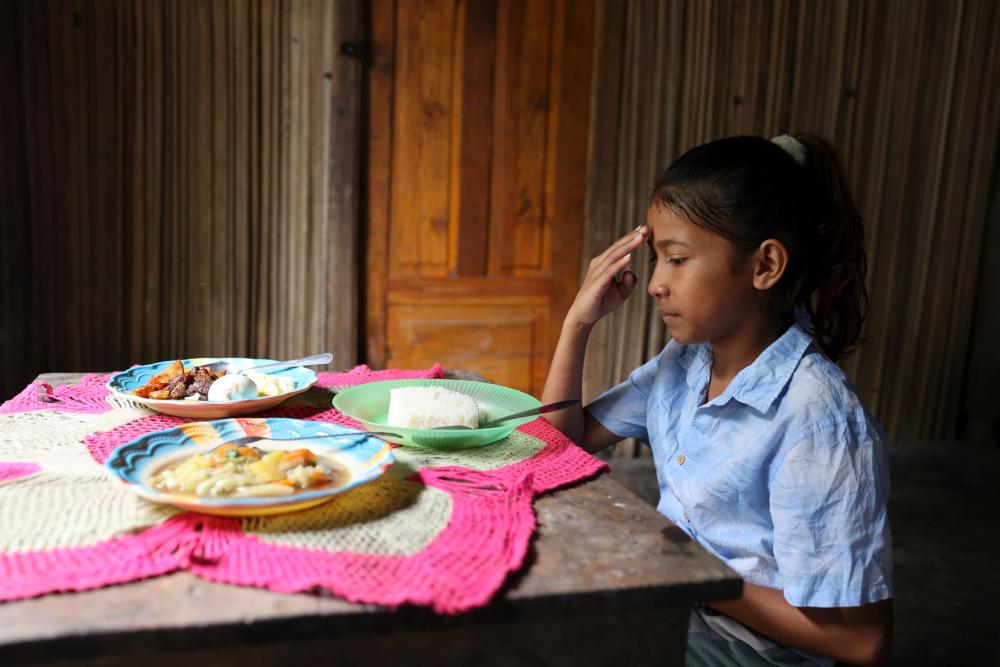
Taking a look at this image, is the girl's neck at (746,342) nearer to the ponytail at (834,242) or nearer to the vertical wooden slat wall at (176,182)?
the ponytail at (834,242)

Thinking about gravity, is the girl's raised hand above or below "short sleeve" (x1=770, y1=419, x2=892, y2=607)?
above

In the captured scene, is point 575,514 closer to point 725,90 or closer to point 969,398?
point 725,90

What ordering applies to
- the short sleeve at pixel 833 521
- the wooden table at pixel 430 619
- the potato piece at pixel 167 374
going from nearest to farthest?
the wooden table at pixel 430 619, the short sleeve at pixel 833 521, the potato piece at pixel 167 374

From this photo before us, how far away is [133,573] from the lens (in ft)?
2.36

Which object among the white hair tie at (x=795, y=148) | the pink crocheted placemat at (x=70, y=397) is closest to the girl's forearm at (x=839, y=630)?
the white hair tie at (x=795, y=148)

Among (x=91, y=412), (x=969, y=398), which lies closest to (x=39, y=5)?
(x=91, y=412)

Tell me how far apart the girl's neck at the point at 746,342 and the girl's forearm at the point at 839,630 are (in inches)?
16.4

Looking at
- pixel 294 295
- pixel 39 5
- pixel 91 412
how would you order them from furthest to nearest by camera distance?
pixel 294 295
pixel 39 5
pixel 91 412

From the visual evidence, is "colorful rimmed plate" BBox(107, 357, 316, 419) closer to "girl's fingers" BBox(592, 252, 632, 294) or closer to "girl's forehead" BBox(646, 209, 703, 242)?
"girl's fingers" BBox(592, 252, 632, 294)

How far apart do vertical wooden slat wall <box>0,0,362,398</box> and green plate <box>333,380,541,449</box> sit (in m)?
1.72

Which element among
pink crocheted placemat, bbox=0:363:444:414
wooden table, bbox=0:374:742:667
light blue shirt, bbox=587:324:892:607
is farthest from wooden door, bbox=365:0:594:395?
wooden table, bbox=0:374:742:667

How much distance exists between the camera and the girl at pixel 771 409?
104 centimetres

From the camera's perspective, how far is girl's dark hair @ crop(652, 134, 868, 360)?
1243 millimetres

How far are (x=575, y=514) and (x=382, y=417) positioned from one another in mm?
466
